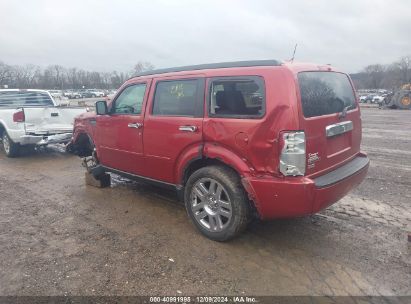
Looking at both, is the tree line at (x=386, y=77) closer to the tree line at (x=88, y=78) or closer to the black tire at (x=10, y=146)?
the tree line at (x=88, y=78)

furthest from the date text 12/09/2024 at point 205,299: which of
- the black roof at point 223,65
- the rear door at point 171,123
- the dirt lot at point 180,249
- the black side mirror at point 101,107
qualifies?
the black side mirror at point 101,107

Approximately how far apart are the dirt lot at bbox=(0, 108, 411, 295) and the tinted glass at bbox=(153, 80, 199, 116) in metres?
1.46

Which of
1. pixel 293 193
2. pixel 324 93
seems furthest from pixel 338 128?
pixel 293 193

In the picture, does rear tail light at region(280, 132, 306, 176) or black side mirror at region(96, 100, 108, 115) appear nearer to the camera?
rear tail light at region(280, 132, 306, 176)

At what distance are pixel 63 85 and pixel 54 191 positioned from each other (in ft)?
310

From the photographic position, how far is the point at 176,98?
14.4 ft

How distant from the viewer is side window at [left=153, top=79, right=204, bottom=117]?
410 centimetres

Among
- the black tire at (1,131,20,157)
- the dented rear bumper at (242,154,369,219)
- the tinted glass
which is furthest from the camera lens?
the black tire at (1,131,20,157)

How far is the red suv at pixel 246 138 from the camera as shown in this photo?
3.36 meters

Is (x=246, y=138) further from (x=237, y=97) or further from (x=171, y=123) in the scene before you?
(x=171, y=123)

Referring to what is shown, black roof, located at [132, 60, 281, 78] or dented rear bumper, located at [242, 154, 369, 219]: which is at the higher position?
black roof, located at [132, 60, 281, 78]

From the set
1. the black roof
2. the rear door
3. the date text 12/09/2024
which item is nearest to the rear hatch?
the black roof

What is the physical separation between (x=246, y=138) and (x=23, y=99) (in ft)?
27.5

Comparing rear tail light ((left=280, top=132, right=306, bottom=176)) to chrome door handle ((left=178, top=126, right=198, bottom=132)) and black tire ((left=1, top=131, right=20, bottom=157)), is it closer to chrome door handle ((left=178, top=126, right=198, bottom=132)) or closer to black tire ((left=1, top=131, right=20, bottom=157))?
chrome door handle ((left=178, top=126, right=198, bottom=132))
